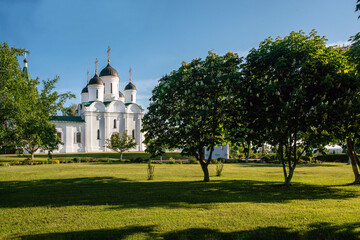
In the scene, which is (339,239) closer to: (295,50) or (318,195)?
(318,195)

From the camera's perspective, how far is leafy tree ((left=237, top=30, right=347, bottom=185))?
38.7ft

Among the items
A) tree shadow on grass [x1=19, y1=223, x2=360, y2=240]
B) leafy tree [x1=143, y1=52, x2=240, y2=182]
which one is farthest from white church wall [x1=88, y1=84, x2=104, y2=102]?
tree shadow on grass [x1=19, y1=223, x2=360, y2=240]

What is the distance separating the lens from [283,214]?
7.79m

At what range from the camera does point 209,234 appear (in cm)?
610

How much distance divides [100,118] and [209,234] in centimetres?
5404

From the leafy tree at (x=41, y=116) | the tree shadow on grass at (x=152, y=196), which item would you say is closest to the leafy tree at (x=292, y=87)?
the tree shadow on grass at (x=152, y=196)

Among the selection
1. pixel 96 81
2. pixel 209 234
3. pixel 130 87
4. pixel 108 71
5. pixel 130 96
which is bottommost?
pixel 209 234

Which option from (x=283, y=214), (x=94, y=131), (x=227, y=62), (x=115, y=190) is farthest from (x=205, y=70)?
(x=94, y=131)

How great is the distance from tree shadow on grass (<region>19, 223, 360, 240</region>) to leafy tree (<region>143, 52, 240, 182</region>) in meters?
6.64

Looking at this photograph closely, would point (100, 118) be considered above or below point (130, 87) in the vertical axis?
below

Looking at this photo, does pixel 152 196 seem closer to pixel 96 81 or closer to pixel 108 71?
pixel 96 81

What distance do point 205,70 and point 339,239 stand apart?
9272 millimetres

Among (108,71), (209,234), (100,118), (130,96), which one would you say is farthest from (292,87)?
(130,96)

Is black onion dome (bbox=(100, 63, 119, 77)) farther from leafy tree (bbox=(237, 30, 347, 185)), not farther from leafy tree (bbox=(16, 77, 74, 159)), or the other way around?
leafy tree (bbox=(237, 30, 347, 185))
